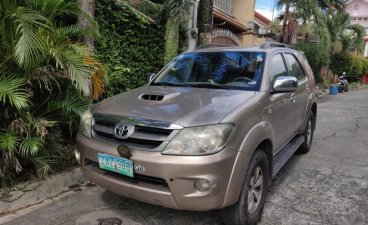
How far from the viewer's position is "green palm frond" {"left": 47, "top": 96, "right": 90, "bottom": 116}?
4230 mm

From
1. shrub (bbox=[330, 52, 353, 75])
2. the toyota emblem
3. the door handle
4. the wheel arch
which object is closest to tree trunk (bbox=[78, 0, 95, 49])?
the toyota emblem

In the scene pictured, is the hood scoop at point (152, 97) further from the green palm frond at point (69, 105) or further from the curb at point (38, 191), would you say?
the curb at point (38, 191)

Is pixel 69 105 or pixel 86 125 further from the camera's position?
pixel 69 105

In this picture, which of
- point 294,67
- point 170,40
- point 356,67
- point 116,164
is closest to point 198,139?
point 116,164

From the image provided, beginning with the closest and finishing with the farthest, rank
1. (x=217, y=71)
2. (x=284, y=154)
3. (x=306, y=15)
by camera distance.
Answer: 1. (x=217, y=71)
2. (x=284, y=154)
3. (x=306, y=15)

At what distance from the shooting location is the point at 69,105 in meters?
4.30

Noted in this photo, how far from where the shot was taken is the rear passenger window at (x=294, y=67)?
16.6ft

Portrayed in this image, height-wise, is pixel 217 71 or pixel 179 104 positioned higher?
pixel 217 71

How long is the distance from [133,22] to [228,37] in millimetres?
6807

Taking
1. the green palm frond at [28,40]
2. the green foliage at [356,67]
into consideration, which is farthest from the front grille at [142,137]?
the green foliage at [356,67]

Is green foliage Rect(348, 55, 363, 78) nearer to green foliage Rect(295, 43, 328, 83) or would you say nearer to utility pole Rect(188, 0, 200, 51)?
green foliage Rect(295, 43, 328, 83)

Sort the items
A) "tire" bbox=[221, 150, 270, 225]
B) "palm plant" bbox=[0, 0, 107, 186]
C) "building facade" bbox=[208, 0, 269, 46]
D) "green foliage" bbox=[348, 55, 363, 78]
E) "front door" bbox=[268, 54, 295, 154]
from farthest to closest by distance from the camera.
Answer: "green foliage" bbox=[348, 55, 363, 78] < "building facade" bbox=[208, 0, 269, 46] < "front door" bbox=[268, 54, 295, 154] < "palm plant" bbox=[0, 0, 107, 186] < "tire" bbox=[221, 150, 270, 225]

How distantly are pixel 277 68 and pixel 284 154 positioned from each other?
42.8 inches

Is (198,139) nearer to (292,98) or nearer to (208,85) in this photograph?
(208,85)
